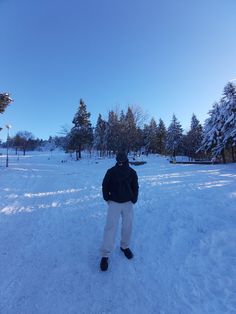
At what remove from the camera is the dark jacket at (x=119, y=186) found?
15.2ft

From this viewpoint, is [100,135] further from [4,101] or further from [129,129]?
[4,101]

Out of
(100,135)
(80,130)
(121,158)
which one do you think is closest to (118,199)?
(121,158)

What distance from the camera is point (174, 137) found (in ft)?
202

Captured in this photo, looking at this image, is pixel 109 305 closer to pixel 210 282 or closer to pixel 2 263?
pixel 210 282

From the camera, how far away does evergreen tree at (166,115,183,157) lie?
60906mm

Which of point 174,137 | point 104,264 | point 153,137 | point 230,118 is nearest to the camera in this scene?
point 104,264

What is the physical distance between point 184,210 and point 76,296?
453 centimetres

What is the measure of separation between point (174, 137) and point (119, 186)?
194ft

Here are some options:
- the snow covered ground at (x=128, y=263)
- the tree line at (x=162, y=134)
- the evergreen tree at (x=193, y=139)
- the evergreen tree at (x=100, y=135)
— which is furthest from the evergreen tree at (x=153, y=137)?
the snow covered ground at (x=128, y=263)

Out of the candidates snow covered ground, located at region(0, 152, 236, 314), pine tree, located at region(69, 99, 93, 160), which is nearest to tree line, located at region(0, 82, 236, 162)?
pine tree, located at region(69, 99, 93, 160)

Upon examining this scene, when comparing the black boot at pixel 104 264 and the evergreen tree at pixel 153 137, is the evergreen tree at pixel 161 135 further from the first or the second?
the black boot at pixel 104 264

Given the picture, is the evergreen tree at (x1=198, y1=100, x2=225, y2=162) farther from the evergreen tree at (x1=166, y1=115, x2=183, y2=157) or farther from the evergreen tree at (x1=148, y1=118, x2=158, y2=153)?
the evergreen tree at (x1=148, y1=118, x2=158, y2=153)

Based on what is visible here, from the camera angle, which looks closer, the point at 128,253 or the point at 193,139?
the point at 128,253

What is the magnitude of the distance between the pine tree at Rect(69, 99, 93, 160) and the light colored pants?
180 ft
